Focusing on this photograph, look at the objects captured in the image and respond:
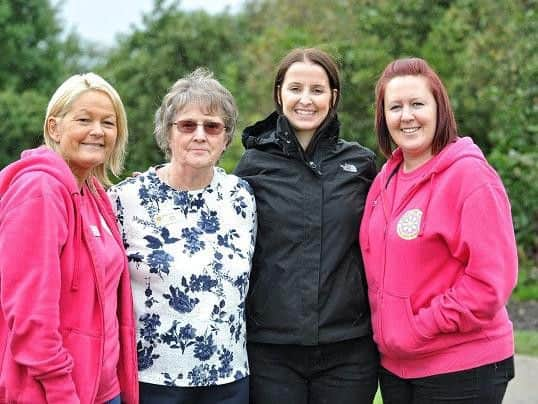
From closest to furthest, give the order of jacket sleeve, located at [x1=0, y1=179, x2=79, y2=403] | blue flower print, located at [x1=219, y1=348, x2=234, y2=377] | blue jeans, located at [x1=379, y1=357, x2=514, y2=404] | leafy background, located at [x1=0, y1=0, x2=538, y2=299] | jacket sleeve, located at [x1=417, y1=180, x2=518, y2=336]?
jacket sleeve, located at [x1=0, y1=179, x2=79, y2=403]
jacket sleeve, located at [x1=417, y1=180, x2=518, y2=336]
blue jeans, located at [x1=379, y1=357, x2=514, y2=404]
blue flower print, located at [x1=219, y1=348, x2=234, y2=377]
leafy background, located at [x1=0, y1=0, x2=538, y2=299]

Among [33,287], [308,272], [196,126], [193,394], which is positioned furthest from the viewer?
[308,272]

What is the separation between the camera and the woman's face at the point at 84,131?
10.7ft

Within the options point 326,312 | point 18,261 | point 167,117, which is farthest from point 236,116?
point 18,261

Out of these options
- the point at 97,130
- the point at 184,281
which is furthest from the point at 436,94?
the point at 97,130

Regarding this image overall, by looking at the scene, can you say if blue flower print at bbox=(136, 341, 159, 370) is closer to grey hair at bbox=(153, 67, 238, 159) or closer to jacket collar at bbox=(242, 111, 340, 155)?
grey hair at bbox=(153, 67, 238, 159)

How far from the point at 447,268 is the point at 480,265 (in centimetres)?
18

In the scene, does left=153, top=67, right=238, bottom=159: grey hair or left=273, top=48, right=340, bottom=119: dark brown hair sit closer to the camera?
left=153, top=67, right=238, bottom=159: grey hair

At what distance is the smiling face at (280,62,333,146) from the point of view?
400 cm

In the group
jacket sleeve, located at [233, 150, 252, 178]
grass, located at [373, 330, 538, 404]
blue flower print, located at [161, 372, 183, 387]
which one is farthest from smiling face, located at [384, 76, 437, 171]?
grass, located at [373, 330, 538, 404]

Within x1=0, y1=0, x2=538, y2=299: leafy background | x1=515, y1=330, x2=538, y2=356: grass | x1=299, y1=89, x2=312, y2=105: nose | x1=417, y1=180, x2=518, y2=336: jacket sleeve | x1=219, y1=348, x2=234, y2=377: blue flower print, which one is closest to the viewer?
x1=417, y1=180, x2=518, y2=336: jacket sleeve

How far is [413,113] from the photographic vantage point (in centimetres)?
367

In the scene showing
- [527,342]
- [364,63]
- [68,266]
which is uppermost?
[364,63]

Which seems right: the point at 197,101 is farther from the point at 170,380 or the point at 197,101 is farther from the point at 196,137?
the point at 170,380

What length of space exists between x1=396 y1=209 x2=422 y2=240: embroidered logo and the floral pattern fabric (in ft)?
2.44
